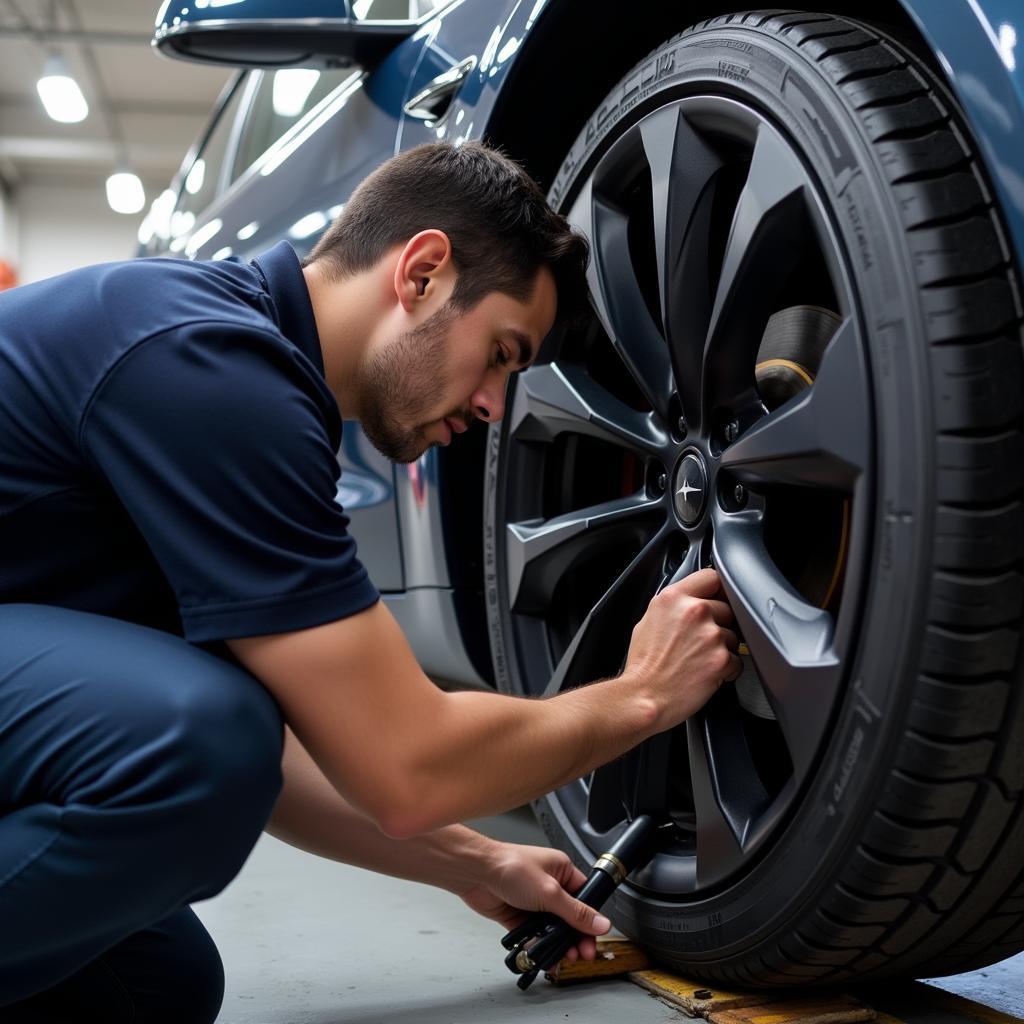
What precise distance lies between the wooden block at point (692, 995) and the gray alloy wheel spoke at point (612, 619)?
0.32m

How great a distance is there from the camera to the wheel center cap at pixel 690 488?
124 cm

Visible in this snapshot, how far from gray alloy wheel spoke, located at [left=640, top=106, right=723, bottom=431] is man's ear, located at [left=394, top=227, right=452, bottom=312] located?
0.21 meters

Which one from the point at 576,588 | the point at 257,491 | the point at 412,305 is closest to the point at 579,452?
the point at 576,588

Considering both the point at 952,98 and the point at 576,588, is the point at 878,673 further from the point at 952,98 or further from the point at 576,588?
the point at 576,588

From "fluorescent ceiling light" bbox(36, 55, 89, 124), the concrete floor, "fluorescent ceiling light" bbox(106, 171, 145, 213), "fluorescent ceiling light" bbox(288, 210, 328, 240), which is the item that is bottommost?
the concrete floor

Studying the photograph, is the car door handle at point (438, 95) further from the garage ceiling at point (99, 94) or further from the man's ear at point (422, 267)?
the garage ceiling at point (99, 94)

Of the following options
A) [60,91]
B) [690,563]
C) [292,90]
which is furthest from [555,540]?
[60,91]

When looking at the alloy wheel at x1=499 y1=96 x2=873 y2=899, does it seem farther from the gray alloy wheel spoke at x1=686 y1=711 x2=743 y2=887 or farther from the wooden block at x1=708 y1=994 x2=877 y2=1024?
the wooden block at x1=708 y1=994 x2=877 y2=1024

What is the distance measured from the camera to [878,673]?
0.97 meters

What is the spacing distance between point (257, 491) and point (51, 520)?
0.22m

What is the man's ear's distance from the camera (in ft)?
4.06

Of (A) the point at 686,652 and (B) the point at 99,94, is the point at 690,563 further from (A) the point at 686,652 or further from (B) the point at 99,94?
(B) the point at 99,94

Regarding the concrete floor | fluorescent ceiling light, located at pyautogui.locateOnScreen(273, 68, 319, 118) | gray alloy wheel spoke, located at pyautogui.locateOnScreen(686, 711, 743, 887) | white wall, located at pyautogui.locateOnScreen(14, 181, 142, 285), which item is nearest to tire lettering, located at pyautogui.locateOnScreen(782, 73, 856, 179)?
gray alloy wheel spoke, located at pyautogui.locateOnScreen(686, 711, 743, 887)

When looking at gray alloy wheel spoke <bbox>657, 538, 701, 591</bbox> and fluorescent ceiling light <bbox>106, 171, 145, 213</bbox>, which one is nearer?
gray alloy wheel spoke <bbox>657, 538, 701, 591</bbox>
